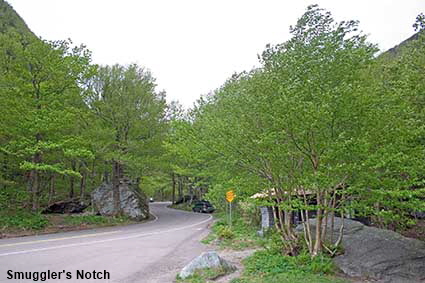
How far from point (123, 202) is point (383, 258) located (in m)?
19.6

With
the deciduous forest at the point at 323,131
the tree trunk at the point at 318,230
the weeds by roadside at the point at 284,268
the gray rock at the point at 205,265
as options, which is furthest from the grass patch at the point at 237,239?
the gray rock at the point at 205,265

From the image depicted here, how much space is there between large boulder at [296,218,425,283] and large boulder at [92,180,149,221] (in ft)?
57.4

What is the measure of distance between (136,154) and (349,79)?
17.9 metres

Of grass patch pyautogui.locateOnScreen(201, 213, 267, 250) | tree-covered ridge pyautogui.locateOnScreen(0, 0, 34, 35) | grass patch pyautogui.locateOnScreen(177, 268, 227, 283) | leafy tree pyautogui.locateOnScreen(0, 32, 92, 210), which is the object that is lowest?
grass patch pyautogui.locateOnScreen(201, 213, 267, 250)

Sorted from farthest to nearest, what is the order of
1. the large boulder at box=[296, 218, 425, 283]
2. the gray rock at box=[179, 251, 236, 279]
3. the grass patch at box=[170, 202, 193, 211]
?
1. the grass patch at box=[170, 202, 193, 211]
2. the gray rock at box=[179, 251, 236, 279]
3. the large boulder at box=[296, 218, 425, 283]

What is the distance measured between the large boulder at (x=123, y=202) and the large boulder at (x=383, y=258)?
57.4 ft

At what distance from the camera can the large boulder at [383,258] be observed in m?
7.14

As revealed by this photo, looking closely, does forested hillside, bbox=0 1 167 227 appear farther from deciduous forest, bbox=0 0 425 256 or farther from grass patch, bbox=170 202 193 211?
Result: grass patch, bbox=170 202 193 211

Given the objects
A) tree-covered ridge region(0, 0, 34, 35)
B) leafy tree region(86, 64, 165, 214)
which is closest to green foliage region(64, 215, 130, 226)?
leafy tree region(86, 64, 165, 214)

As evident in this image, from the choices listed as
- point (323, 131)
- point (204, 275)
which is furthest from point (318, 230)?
point (204, 275)

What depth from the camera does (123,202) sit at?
2444 centimetres

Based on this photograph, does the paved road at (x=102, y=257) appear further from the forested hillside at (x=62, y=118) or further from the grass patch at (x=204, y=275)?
the forested hillside at (x=62, y=118)

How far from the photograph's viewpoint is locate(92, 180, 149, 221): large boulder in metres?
A: 23.7

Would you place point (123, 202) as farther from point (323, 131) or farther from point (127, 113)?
point (323, 131)
